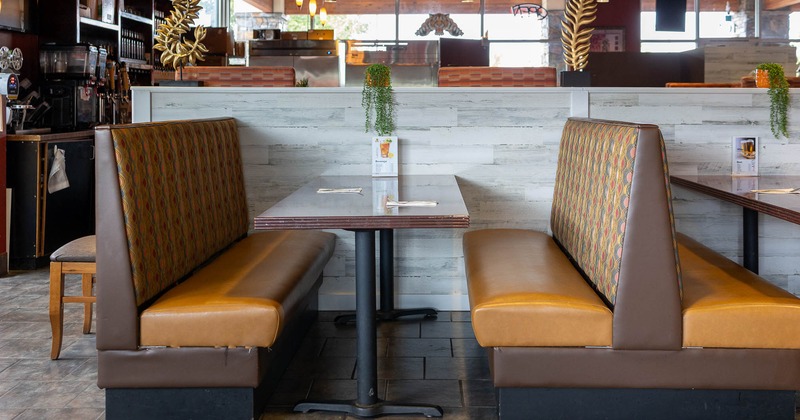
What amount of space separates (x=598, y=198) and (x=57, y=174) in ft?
15.8

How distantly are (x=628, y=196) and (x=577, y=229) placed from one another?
0.83 metres

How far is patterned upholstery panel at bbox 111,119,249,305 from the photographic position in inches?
118

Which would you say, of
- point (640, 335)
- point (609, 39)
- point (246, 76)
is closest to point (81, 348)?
point (246, 76)

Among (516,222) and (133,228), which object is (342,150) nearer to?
(516,222)

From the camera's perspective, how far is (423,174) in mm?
4992

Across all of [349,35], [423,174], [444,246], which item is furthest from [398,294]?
[349,35]

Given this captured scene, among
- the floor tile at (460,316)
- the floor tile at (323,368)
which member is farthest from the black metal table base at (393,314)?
the floor tile at (323,368)

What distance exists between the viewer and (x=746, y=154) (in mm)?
4977

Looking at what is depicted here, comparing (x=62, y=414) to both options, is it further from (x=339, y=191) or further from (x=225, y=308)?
(x=339, y=191)

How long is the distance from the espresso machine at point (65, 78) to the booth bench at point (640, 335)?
19.1ft

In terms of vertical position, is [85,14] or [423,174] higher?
[85,14]

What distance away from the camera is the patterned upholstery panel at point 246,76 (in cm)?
510

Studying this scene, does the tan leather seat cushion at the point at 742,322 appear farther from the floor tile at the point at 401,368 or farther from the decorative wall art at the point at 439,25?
the decorative wall art at the point at 439,25

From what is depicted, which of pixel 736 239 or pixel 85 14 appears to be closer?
pixel 736 239
